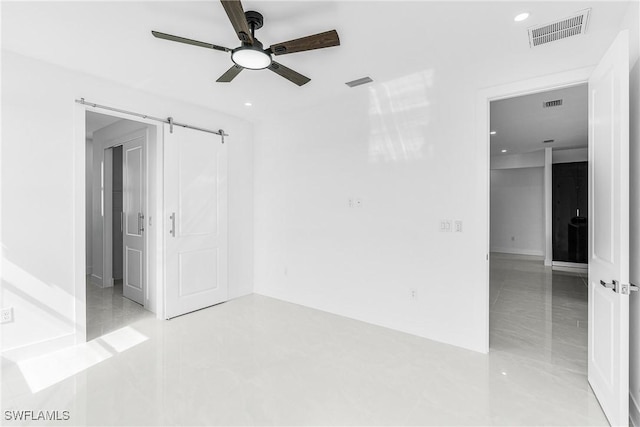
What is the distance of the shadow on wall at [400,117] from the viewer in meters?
3.20

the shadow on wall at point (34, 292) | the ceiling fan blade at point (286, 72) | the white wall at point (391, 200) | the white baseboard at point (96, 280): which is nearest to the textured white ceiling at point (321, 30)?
the white wall at point (391, 200)

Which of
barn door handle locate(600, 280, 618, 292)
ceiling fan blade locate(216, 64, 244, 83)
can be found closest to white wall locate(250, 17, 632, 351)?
barn door handle locate(600, 280, 618, 292)

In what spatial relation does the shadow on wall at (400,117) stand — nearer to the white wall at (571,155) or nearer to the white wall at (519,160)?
the white wall at (571,155)

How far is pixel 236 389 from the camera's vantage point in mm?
2285

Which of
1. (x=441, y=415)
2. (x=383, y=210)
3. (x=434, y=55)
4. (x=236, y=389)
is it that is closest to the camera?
(x=441, y=415)

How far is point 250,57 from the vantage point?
2146mm

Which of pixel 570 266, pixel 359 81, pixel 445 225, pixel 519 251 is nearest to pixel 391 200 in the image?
pixel 445 225

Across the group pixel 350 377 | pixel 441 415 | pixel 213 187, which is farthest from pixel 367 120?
pixel 441 415

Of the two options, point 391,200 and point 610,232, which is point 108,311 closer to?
point 391,200

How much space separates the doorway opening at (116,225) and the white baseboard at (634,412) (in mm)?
4379

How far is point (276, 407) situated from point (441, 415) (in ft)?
3.51

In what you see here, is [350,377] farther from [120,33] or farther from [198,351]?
[120,33]

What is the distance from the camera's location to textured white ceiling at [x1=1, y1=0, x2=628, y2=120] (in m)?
2.09

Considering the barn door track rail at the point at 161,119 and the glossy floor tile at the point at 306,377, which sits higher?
the barn door track rail at the point at 161,119
